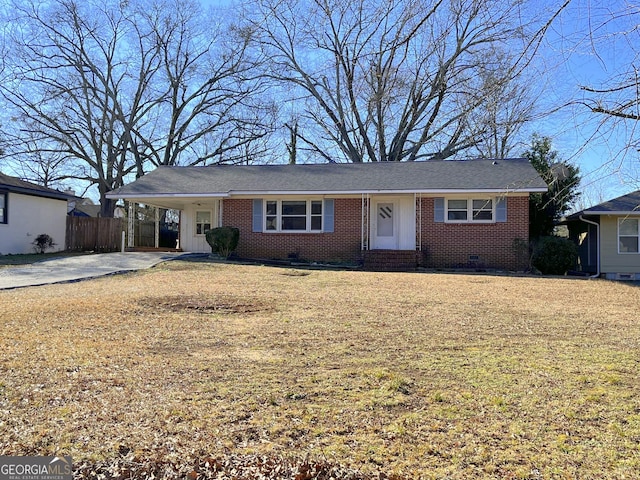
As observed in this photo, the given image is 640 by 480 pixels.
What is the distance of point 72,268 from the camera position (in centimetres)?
1377

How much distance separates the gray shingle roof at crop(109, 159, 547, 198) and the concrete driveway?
10.8 ft

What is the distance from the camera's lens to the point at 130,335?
18.6 ft

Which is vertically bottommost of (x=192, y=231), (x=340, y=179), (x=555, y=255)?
(x=555, y=255)

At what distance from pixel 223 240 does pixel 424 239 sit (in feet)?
22.8

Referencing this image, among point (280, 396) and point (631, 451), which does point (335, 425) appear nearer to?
point (280, 396)

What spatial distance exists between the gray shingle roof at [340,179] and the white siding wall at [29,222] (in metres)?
4.10

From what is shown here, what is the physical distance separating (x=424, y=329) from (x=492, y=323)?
3.64ft

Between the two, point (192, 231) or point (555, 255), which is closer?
point (555, 255)

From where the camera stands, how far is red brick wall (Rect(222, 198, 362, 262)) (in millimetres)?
17609

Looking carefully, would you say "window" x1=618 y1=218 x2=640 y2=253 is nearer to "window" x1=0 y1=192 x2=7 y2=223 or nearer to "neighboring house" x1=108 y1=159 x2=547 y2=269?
"neighboring house" x1=108 y1=159 x2=547 y2=269

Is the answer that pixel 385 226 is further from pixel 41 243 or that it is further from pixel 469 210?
pixel 41 243

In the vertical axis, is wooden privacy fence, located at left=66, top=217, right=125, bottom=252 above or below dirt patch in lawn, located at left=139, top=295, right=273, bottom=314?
above

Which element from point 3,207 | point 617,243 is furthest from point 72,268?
point 617,243

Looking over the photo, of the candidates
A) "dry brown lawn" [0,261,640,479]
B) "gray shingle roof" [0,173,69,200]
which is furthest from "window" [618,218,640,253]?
"gray shingle roof" [0,173,69,200]
